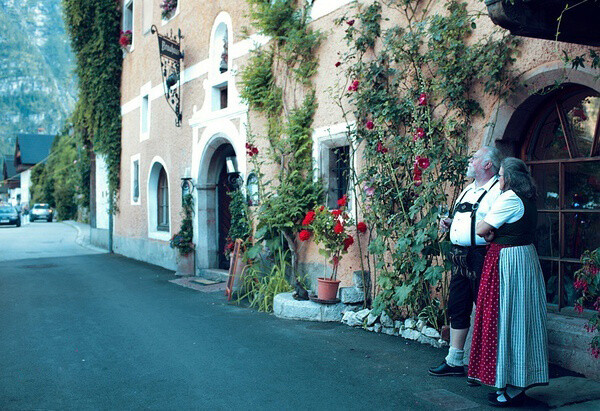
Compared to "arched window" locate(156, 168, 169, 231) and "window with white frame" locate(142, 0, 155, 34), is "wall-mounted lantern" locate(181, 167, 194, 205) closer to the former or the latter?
"arched window" locate(156, 168, 169, 231)

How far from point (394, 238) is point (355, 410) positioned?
2677 mm

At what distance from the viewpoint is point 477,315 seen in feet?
13.0

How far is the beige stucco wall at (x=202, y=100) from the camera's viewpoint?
5.02 metres

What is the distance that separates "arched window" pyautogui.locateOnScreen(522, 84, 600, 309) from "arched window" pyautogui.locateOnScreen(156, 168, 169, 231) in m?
10.1

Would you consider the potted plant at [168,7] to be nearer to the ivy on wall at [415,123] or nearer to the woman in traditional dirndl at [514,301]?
the ivy on wall at [415,123]

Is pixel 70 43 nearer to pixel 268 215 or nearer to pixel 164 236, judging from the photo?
pixel 164 236

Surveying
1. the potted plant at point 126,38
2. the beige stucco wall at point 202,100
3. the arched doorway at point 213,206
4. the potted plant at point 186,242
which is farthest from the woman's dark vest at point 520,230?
the potted plant at point 126,38

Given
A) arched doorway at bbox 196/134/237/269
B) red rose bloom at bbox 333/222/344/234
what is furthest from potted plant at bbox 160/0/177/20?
red rose bloom at bbox 333/222/344/234

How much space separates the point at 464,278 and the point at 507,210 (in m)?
0.79

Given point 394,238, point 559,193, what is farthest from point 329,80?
point 559,193

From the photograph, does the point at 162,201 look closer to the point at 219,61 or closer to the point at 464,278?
the point at 219,61

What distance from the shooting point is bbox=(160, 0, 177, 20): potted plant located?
40.0 ft

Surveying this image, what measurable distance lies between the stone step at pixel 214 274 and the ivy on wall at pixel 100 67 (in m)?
6.58

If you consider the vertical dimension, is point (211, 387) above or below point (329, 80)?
below
